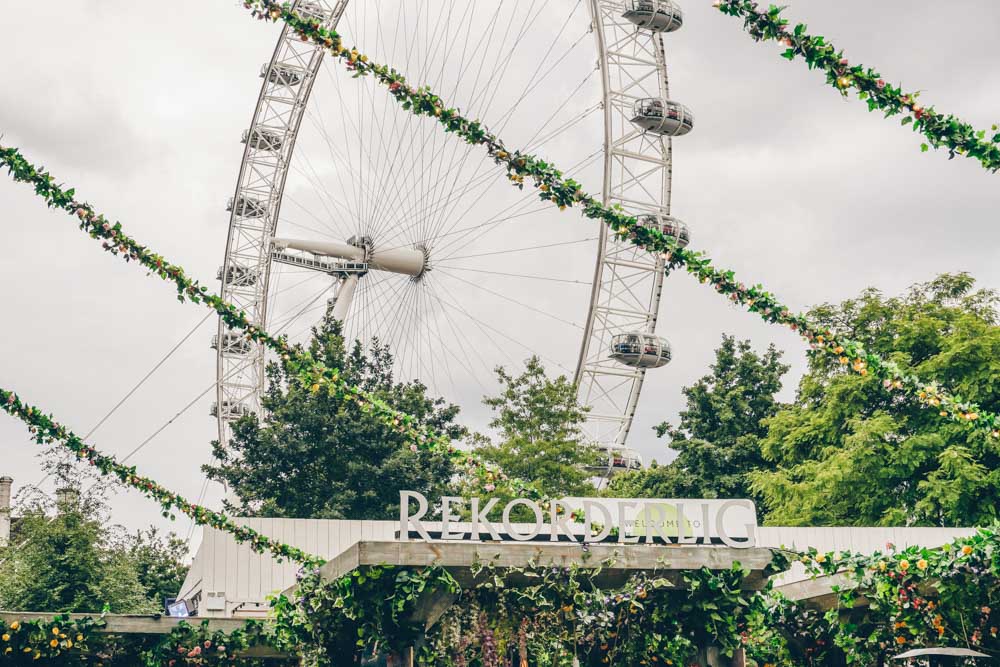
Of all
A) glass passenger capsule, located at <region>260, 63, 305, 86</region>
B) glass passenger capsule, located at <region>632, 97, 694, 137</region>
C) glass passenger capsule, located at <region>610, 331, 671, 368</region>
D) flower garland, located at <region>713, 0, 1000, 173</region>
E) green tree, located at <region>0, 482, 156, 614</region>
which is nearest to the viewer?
flower garland, located at <region>713, 0, 1000, 173</region>

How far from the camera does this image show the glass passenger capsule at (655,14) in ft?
107

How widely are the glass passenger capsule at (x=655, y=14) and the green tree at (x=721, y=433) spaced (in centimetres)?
1039

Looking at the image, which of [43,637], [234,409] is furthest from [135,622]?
[234,409]

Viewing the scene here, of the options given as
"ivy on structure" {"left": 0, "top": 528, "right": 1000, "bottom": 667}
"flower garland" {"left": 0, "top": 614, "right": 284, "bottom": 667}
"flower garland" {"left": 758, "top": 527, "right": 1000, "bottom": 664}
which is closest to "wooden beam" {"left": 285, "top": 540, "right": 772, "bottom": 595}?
"ivy on structure" {"left": 0, "top": 528, "right": 1000, "bottom": 667}

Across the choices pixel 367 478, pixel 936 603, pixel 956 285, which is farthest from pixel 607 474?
pixel 936 603

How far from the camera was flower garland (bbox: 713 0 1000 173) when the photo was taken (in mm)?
10305

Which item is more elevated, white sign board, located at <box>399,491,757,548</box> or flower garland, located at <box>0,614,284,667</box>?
white sign board, located at <box>399,491,757,548</box>

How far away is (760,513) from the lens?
35.5m

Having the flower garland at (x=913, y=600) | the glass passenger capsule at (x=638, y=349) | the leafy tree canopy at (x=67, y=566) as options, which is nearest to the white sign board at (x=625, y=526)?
the flower garland at (x=913, y=600)

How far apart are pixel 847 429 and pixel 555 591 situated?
20503 millimetres

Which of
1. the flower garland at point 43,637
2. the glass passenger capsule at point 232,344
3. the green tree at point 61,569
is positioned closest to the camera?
the flower garland at point 43,637

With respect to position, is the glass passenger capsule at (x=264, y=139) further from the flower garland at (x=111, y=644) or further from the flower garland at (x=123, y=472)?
the flower garland at (x=111, y=644)

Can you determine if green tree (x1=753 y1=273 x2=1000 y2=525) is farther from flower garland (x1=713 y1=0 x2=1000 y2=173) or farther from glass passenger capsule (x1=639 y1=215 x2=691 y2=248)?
flower garland (x1=713 y1=0 x2=1000 y2=173)

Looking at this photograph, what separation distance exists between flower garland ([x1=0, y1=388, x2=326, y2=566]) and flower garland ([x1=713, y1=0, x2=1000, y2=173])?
7.16 metres
